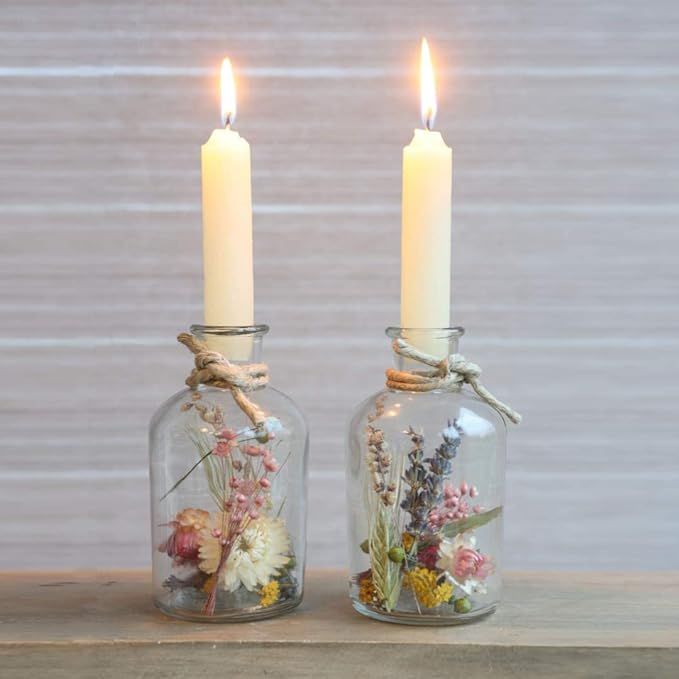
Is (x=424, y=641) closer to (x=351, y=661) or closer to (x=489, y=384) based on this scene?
(x=351, y=661)

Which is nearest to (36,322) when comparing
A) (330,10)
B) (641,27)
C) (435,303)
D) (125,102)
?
(125,102)

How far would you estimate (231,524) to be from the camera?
2.27 feet

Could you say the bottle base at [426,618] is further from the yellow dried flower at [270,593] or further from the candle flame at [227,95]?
the candle flame at [227,95]

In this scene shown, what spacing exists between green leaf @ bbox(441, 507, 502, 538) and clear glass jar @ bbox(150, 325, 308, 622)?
0.37 ft

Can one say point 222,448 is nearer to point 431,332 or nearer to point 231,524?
point 231,524

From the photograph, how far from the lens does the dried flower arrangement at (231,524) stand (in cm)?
69

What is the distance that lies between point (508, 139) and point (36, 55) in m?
0.55

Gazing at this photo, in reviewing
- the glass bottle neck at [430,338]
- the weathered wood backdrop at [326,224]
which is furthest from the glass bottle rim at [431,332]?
the weathered wood backdrop at [326,224]

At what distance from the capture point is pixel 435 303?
0.72m

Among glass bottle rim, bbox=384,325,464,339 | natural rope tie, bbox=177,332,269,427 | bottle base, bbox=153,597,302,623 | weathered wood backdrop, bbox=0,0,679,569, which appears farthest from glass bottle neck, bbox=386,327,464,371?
weathered wood backdrop, bbox=0,0,679,569

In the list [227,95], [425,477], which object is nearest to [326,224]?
[227,95]

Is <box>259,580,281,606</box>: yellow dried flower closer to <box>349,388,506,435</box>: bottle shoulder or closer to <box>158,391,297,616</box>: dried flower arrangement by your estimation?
<box>158,391,297,616</box>: dried flower arrangement

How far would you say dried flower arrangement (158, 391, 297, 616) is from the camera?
692mm

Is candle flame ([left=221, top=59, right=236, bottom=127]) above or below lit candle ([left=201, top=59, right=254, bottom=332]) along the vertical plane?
above
